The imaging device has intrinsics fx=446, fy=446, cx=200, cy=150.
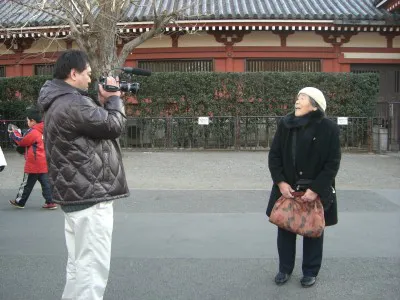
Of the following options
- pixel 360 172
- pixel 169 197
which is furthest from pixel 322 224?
pixel 360 172

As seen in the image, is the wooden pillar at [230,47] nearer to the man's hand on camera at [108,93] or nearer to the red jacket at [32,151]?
the red jacket at [32,151]

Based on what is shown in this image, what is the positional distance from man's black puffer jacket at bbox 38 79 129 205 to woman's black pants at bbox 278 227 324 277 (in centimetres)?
172

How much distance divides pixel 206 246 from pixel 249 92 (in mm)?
9167

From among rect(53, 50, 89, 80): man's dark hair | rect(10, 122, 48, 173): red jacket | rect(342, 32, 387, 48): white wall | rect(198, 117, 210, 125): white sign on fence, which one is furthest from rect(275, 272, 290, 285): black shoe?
rect(342, 32, 387, 48): white wall

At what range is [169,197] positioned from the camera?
7.28 meters

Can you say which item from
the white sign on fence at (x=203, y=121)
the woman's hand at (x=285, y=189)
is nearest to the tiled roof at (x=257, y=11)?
the white sign on fence at (x=203, y=121)

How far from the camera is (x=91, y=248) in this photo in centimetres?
281

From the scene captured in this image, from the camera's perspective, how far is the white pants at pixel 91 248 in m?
2.80

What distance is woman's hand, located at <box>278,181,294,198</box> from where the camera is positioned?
370cm

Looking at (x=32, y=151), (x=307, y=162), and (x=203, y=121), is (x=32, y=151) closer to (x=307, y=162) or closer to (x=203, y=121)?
(x=307, y=162)

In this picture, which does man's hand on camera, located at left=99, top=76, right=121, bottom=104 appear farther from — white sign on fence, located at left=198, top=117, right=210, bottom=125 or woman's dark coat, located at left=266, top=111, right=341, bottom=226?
white sign on fence, located at left=198, top=117, right=210, bottom=125

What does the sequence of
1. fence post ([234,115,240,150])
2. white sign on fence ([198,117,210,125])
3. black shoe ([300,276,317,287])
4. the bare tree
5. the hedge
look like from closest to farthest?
1. black shoe ([300,276,317,287])
2. the bare tree
3. white sign on fence ([198,117,210,125])
4. fence post ([234,115,240,150])
5. the hedge

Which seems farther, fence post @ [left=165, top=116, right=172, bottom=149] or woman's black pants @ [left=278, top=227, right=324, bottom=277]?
fence post @ [left=165, top=116, right=172, bottom=149]

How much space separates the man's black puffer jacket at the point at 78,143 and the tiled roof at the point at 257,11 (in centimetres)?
1055
